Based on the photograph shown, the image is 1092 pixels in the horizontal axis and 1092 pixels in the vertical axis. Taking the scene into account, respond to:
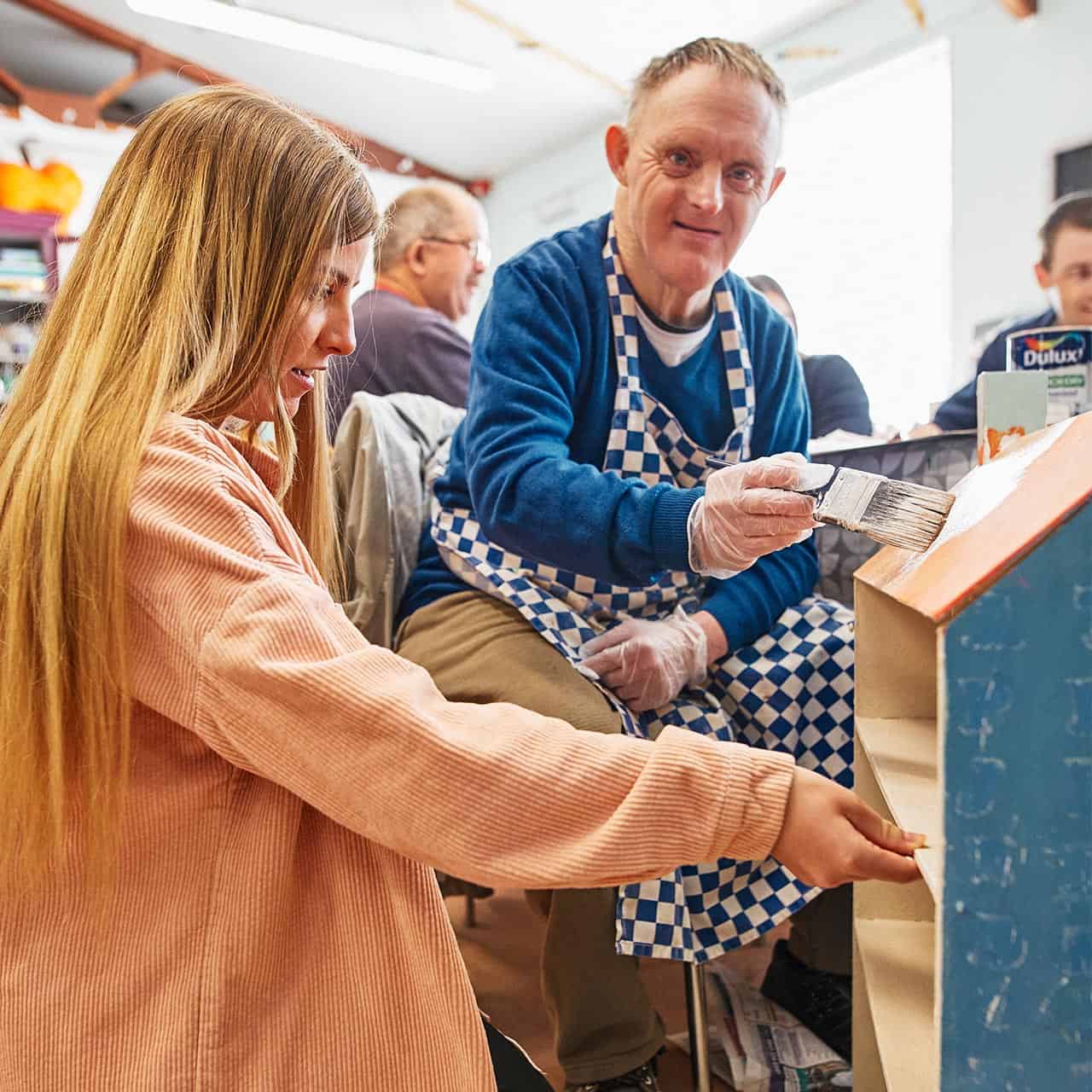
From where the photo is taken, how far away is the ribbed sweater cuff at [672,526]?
3.40 ft

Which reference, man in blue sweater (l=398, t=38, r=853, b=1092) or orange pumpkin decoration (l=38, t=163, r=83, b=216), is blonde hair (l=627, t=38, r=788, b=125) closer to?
man in blue sweater (l=398, t=38, r=853, b=1092)

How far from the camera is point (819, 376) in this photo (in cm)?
229

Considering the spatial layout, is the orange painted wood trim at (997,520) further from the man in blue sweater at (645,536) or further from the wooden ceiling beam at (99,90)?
the wooden ceiling beam at (99,90)

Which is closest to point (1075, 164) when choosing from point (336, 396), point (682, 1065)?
point (336, 396)

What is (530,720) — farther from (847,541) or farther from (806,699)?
(847,541)

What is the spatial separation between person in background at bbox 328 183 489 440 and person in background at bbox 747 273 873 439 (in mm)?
702

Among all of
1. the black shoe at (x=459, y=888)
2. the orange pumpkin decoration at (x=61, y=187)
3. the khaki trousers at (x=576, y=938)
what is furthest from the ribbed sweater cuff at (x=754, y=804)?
the orange pumpkin decoration at (x=61, y=187)

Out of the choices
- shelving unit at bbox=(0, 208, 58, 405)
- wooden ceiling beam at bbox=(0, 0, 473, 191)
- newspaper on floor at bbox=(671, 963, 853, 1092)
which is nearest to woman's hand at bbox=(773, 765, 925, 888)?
newspaper on floor at bbox=(671, 963, 853, 1092)

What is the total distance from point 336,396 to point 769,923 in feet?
4.27

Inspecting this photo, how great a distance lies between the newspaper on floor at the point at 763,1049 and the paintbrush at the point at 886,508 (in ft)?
2.44

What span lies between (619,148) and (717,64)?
0.18 meters

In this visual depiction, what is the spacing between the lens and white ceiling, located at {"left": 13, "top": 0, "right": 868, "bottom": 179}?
4984 mm

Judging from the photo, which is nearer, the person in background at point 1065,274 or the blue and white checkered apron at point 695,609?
the blue and white checkered apron at point 695,609

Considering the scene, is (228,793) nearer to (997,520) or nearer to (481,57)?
(997,520)
